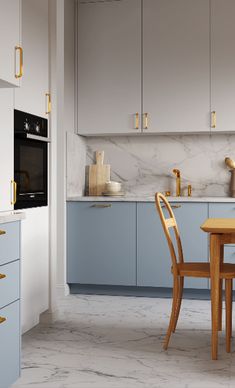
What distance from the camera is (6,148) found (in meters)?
3.16

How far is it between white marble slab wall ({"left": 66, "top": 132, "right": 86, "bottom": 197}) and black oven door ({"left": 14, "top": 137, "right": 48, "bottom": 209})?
120 cm

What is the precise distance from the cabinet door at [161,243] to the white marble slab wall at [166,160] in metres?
0.56

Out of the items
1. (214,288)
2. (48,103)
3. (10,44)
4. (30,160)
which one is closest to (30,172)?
(30,160)

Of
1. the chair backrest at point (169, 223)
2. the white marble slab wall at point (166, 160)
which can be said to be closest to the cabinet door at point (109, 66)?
the white marble slab wall at point (166, 160)

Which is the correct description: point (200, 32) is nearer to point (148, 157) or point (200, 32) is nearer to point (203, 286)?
point (148, 157)

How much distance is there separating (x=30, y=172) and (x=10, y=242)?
0.96 meters

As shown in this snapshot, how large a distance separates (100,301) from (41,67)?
6.61 feet

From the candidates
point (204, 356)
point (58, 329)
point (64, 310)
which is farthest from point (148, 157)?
point (204, 356)

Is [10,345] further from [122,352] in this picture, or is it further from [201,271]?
[201,271]

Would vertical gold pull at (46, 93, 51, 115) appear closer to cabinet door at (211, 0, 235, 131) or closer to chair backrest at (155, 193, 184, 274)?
chair backrest at (155, 193, 184, 274)

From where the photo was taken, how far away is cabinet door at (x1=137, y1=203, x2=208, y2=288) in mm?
4742

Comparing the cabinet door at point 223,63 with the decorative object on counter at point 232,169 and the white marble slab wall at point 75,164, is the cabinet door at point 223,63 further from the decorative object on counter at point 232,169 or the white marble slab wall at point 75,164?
the white marble slab wall at point 75,164

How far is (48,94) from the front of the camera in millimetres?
3811

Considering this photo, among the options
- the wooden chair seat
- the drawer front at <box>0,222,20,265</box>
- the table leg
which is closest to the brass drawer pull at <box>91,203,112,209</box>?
the wooden chair seat
